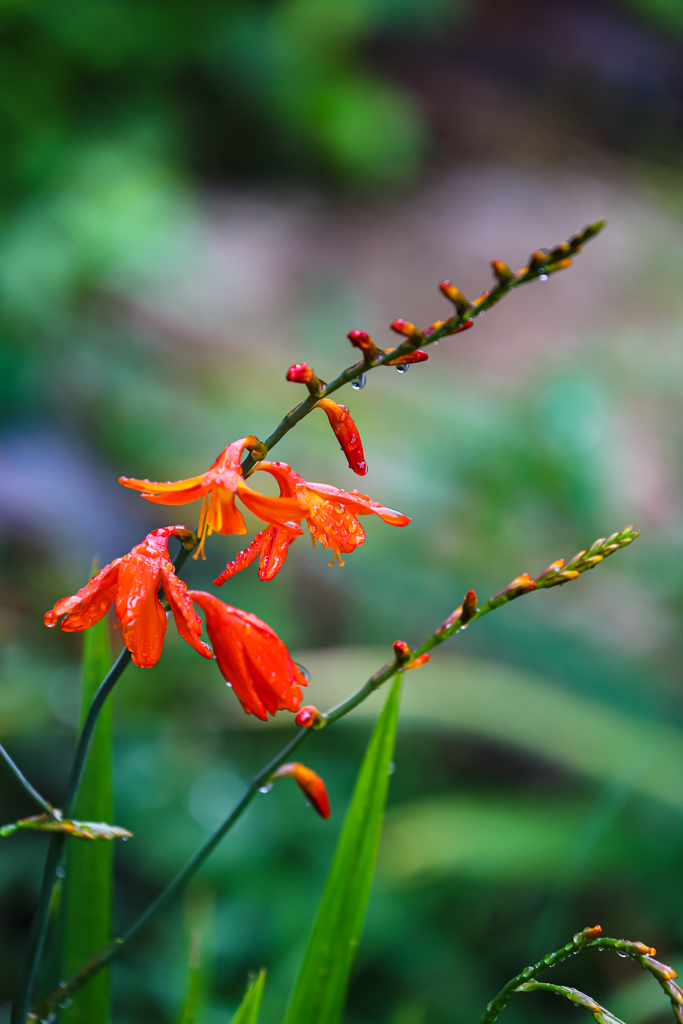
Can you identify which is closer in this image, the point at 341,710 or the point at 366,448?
the point at 341,710

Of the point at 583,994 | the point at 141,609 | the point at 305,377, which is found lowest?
the point at 583,994

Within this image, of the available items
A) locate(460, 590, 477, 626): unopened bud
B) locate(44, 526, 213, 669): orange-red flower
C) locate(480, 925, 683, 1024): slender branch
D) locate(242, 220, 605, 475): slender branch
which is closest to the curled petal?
locate(44, 526, 213, 669): orange-red flower

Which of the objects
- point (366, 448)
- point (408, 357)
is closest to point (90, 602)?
point (408, 357)

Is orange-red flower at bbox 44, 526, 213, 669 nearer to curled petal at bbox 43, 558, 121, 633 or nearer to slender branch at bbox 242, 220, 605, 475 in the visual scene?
curled petal at bbox 43, 558, 121, 633

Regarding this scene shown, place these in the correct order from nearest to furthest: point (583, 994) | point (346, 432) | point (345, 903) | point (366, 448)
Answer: point (583, 994) < point (346, 432) < point (345, 903) < point (366, 448)

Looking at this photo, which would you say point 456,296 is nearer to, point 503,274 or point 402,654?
point 503,274

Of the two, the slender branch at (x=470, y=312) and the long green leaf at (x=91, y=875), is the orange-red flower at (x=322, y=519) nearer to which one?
the slender branch at (x=470, y=312)
